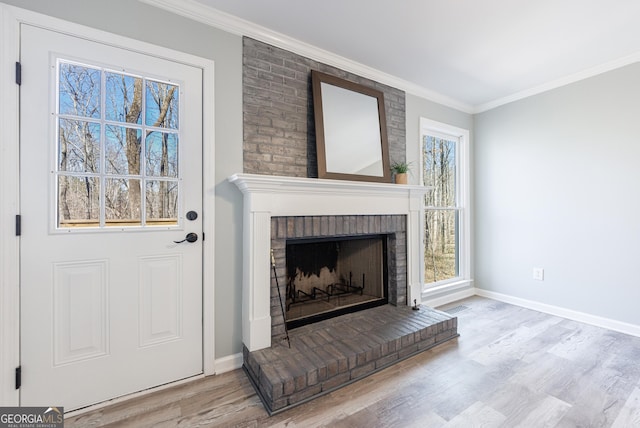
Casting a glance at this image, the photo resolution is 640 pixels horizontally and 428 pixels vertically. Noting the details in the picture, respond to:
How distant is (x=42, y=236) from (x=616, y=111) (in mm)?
4681

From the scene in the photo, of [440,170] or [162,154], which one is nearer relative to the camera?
[162,154]

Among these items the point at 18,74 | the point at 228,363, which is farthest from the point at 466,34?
the point at 228,363

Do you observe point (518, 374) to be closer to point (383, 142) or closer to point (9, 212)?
point (383, 142)

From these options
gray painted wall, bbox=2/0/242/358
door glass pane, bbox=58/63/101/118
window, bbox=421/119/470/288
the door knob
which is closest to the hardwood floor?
gray painted wall, bbox=2/0/242/358

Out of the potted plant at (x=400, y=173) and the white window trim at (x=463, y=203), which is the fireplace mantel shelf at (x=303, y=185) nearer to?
the potted plant at (x=400, y=173)

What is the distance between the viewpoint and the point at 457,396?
1.75m

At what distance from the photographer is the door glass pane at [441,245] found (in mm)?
3506

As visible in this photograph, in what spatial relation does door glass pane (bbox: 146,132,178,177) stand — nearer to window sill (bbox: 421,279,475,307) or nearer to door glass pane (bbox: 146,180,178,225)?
door glass pane (bbox: 146,180,178,225)

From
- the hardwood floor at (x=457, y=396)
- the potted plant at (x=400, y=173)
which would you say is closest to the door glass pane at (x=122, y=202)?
the hardwood floor at (x=457, y=396)

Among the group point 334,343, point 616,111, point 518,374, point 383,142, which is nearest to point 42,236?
point 334,343

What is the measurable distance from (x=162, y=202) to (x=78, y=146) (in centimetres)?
54

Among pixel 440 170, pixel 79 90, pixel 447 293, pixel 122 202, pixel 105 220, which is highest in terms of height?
pixel 79 90

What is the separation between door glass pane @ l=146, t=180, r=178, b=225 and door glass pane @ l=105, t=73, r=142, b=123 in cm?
44

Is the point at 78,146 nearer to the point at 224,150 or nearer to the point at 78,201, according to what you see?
the point at 78,201
